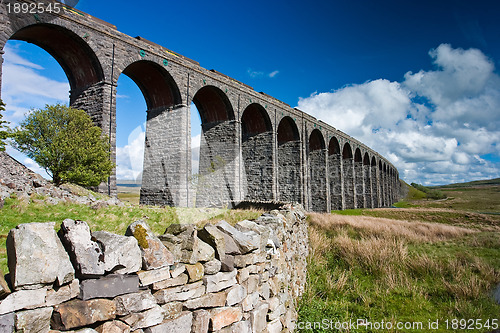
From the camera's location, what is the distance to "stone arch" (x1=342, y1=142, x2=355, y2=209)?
39.9 metres

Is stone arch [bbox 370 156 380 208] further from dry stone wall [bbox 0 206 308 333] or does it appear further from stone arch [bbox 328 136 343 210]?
dry stone wall [bbox 0 206 308 333]

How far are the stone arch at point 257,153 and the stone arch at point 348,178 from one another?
16625 millimetres

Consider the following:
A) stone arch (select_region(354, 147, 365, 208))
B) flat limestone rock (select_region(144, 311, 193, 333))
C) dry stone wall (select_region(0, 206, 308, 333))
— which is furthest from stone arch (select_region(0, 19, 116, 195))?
stone arch (select_region(354, 147, 365, 208))

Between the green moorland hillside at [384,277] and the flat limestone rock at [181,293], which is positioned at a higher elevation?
the flat limestone rock at [181,293]

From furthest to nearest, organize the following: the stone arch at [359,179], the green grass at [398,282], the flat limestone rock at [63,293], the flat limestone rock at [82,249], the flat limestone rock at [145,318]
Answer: the stone arch at [359,179] → the green grass at [398,282] → the flat limestone rock at [145,318] → the flat limestone rock at [82,249] → the flat limestone rock at [63,293]

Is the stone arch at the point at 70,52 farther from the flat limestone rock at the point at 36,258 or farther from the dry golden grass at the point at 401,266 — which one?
the flat limestone rock at the point at 36,258

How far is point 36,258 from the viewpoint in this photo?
216 centimetres

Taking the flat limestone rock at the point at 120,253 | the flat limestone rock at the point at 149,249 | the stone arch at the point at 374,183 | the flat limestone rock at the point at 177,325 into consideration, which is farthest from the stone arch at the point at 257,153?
the stone arch at the point at 374,183

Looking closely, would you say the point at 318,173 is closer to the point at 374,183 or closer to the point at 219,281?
the point at 374,183

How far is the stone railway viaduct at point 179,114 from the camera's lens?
13.4 metres

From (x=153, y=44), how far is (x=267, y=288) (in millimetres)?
15685

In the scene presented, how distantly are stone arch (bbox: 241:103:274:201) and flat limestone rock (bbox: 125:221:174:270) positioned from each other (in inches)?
848

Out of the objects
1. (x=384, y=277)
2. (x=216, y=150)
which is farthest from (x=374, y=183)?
(x=384, y=277)

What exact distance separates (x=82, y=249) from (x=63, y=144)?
400 inches
